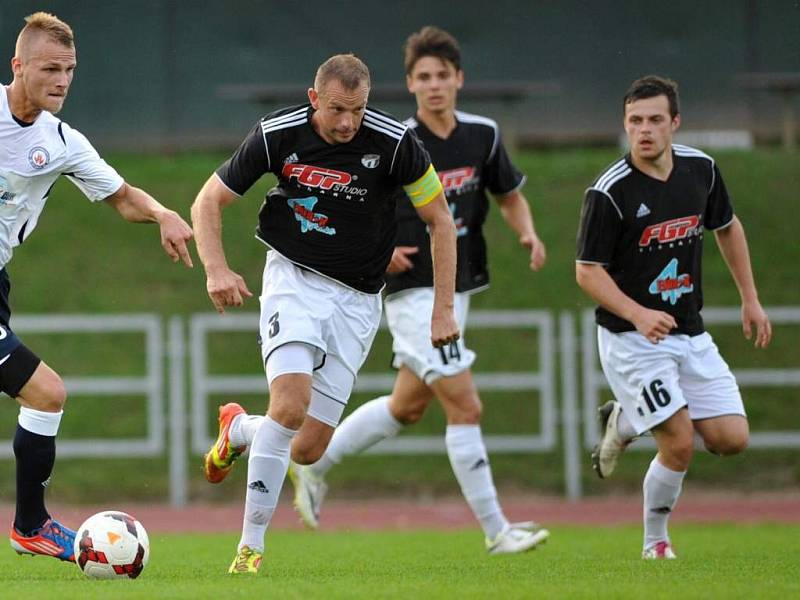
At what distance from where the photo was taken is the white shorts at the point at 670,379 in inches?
288

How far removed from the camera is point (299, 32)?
17.6 metres

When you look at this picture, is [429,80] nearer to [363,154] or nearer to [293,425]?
[363,154]

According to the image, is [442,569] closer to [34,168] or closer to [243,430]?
[243,430]

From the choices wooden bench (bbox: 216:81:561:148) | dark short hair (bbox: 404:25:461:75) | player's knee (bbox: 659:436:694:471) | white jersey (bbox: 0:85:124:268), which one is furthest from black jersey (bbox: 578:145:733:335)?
wooden bench (bbox: 216:81:561:148)

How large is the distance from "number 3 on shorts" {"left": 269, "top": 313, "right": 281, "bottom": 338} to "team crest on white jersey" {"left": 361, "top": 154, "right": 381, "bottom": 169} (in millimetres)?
830

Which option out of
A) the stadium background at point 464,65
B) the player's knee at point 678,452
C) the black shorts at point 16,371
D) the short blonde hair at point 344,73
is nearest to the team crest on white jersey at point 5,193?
the black shorts at point 16,371

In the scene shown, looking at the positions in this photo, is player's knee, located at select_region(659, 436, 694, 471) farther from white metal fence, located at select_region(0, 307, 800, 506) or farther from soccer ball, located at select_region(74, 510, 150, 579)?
white metal fence, located at select_region(0, 307, 800, 506)

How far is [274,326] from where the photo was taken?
650 cm

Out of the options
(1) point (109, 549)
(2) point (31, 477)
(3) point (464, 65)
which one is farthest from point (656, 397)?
(3) point (464, 65)

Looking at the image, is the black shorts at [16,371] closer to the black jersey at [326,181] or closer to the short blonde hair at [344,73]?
→ the black jersey at [326,181]

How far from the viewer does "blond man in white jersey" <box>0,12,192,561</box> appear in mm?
6289

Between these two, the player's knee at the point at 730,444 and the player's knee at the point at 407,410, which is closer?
the player's knee at the point at 730,444

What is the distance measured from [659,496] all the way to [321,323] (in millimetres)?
2187

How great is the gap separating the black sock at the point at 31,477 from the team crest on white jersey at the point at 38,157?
1.20 meters
